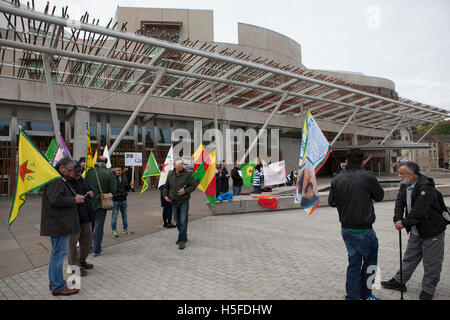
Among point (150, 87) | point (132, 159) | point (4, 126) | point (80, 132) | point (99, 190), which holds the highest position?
point (150, 87)

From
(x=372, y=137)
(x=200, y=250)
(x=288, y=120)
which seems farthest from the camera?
(x=372, y=137)

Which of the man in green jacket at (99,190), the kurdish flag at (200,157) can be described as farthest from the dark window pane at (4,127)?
the man in green jacket at (99,190)

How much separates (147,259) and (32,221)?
569 centimetres

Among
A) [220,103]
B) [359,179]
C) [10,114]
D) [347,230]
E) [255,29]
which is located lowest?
[347,230]

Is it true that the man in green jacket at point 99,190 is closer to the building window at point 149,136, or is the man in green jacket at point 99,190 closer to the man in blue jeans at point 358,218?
the man in blue jeans at point 358,218

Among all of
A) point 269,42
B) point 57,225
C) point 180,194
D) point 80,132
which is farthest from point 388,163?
point 57,225

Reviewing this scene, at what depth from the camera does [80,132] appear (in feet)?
59.5

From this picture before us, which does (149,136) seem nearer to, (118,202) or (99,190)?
(118,202)

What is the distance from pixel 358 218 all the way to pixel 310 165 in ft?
4.60

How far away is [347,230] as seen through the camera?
137 inches

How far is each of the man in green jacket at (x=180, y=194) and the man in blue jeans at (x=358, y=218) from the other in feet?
11.5

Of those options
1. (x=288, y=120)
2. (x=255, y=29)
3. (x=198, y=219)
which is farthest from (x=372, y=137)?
(x=198, y=219)
